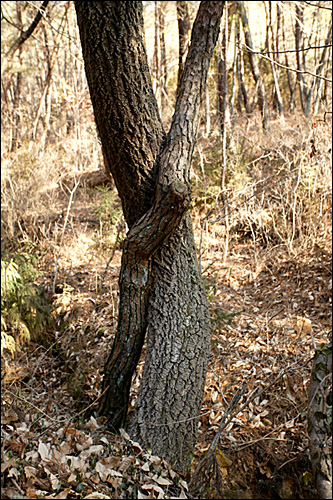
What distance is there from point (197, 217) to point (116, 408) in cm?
383

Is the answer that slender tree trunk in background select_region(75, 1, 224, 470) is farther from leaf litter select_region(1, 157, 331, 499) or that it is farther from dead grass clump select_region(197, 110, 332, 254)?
dead grass clump select_region(197, 110, 332, 254)

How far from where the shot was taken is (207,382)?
373cm

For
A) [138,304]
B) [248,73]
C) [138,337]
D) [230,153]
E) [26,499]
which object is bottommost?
[26,499]

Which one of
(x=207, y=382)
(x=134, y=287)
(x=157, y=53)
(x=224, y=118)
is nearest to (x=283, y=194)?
(x=224, y=118)

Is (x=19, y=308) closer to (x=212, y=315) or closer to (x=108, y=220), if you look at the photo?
(x=108, y=220)

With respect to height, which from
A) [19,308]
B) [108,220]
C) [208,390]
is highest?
[108,220]

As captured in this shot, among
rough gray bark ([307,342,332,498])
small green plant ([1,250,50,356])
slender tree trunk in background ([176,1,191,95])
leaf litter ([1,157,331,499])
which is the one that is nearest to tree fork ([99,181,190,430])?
leaf litter ([1,157,331,499])

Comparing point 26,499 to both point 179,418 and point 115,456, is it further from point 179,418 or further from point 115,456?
point 179,418

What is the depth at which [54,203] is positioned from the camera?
273 inches

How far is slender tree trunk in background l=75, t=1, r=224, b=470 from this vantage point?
8.17ft

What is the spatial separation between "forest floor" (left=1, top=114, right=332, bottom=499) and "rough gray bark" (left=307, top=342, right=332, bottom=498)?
0.22m

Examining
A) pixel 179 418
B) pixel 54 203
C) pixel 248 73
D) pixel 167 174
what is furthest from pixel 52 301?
pixel 248 73

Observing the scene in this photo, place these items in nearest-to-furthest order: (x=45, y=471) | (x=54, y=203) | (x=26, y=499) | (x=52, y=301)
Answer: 1. (x=26, y=499)
2. (x=45, y=471)
3. (x=52, y=301)
4. (x=54, y=203)

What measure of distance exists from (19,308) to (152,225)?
2.73 m
